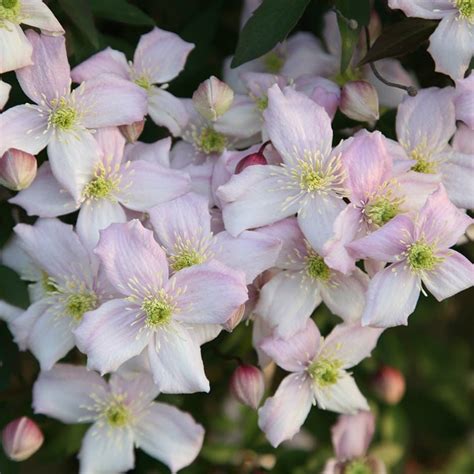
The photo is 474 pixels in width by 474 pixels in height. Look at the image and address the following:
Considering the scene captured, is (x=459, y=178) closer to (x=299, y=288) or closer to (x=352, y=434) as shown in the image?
(x=299, y=288)

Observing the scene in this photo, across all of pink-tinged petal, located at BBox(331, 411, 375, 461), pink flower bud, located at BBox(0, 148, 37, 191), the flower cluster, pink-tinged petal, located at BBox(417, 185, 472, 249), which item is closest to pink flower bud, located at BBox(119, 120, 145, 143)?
the flower cluster

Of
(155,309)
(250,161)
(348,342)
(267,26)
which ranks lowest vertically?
(348,342)

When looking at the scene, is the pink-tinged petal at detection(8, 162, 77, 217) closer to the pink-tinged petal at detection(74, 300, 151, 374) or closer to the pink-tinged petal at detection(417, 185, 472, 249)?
the pink-tinged petal at detection(74, 300, 151, 374)

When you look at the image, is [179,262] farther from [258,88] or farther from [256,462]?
[256,462]

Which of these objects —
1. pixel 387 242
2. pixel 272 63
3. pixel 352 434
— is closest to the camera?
pixel 387 242

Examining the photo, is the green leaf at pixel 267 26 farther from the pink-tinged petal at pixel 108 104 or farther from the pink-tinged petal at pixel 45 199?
the pink-tinged petal at pixel 45 199

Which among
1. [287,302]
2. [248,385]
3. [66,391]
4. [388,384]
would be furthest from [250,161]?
[388,384]

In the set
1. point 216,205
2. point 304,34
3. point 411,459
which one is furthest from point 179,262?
point 411,459

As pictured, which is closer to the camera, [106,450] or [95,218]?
[95,218]
